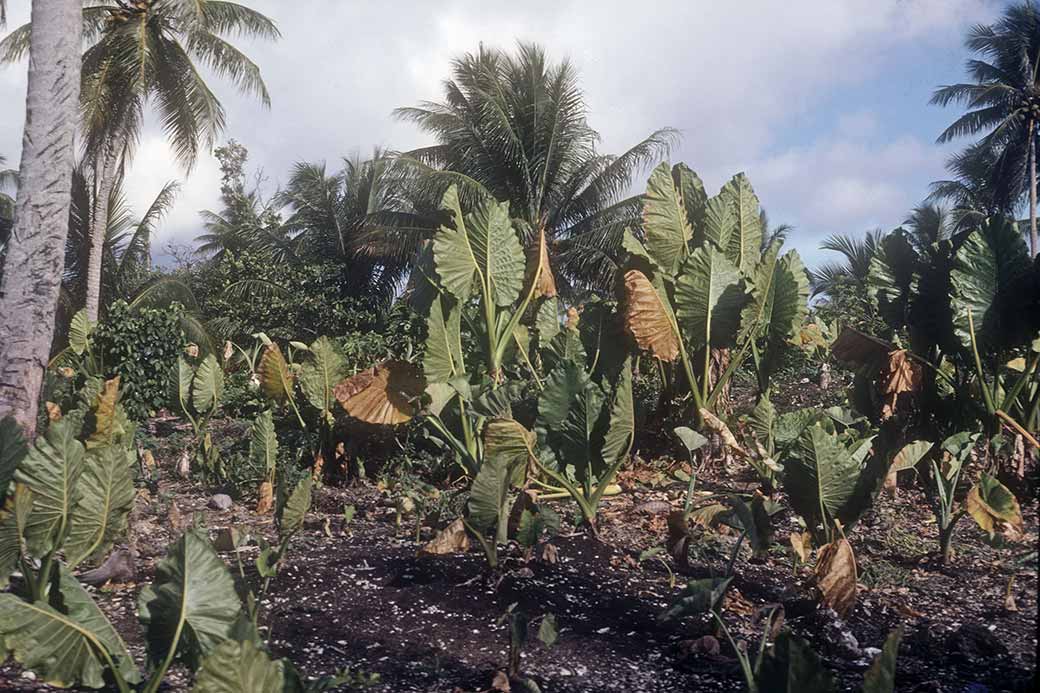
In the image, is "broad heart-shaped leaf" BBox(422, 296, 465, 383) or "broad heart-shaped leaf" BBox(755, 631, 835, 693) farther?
"broad heart-shaped leaf" BBox(422, 296, 465, 383)

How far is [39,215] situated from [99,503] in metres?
3.10

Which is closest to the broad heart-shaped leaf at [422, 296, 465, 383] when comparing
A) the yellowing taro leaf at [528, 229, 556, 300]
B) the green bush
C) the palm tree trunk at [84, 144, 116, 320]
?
the yellowing taro leaf at [528, 229, 556, 300]

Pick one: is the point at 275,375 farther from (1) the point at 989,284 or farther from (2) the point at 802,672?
(2) the point at 802,672

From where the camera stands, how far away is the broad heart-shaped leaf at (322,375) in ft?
18.6

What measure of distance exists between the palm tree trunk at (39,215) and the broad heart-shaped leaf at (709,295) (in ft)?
11.3

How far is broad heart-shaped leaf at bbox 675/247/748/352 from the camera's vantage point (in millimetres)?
5270

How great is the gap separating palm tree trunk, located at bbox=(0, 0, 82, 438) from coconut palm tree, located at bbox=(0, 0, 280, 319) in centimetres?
→ 989

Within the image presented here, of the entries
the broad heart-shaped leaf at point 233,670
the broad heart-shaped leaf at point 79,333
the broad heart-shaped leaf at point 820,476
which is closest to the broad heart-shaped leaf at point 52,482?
the broad heart-shaped leaf at point 233,670

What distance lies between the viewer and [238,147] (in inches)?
955

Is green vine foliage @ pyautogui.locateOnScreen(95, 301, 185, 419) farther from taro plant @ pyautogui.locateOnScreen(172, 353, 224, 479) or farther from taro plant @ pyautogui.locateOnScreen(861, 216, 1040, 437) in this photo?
taro plant @ pyautogui.locateOnScreen(861, 216, 1040, 437)

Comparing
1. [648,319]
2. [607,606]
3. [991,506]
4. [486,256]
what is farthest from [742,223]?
[607,606]

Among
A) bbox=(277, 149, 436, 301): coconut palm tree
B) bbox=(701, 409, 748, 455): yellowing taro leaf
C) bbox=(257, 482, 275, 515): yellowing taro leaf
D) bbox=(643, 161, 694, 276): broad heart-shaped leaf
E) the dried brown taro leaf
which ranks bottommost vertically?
bbox=(257, 482, 275, 515): yellowing taro leaf

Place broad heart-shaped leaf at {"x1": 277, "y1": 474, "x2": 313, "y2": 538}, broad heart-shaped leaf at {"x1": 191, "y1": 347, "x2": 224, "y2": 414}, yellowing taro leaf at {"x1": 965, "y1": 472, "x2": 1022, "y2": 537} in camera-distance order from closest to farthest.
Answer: broad heart-shaped leaf at {"x1": 277, "y1": 474, "x2": 313, "y2": 538} → yellowing taro leaf at {"x1": 965, "y1": 472, "x2": 1022, "y2": 537} → broad heart-shaped leaf at {"x1": 191, "y1": 347, "x2": 224, "y2": 414}

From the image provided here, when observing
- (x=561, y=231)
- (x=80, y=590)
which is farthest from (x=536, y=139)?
(x=80, y=590)
